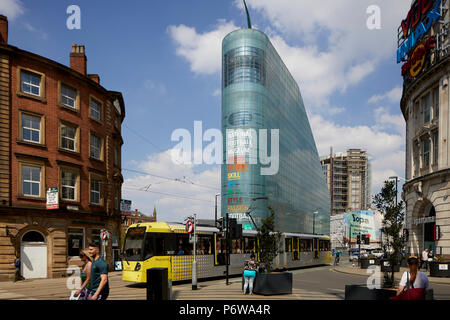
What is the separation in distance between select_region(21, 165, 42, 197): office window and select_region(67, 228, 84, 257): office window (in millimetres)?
3831

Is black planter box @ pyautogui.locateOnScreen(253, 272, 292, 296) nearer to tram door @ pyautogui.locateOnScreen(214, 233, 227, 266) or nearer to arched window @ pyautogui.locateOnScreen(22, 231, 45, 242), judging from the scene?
tram door @ pyautogui.locateOnScreen(214, 233, 227, 266)

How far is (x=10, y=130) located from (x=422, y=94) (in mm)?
33347

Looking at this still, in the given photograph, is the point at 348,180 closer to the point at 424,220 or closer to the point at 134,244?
the point at 424,220

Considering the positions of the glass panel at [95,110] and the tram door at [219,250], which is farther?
the glass panel at [95,110]

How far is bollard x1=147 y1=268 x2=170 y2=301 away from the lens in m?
10.9

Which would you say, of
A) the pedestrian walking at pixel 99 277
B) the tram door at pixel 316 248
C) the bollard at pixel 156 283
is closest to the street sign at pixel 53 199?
the bollard at pixel 156 283

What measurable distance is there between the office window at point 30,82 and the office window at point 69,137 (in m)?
3.04

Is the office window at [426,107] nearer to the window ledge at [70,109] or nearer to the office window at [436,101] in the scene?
the office window at [436,101]

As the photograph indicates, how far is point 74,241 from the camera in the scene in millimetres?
28094

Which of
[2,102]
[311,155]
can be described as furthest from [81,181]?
[311,155]

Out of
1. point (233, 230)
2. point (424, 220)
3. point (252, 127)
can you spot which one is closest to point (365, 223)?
point (252, 127)

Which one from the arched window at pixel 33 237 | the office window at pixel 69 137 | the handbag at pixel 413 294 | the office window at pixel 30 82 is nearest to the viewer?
the handbag at pixel 413 294

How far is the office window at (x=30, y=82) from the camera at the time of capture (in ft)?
85.9
